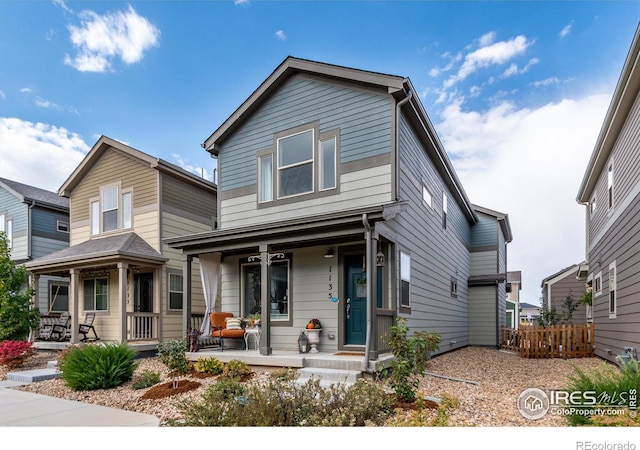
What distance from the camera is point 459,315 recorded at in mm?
15023

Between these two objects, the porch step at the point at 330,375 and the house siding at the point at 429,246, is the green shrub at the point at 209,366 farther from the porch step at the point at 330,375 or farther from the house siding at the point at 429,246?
the house siding at the point at 429,246

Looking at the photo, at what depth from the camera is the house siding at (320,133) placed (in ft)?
28.7

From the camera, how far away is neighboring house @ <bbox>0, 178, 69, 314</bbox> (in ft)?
53.1

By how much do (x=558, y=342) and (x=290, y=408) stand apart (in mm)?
10899

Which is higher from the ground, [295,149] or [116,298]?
[295,149]

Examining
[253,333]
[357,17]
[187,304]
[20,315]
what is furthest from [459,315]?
[20,315]

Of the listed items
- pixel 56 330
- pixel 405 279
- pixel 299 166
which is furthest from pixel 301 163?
pixel 56 330

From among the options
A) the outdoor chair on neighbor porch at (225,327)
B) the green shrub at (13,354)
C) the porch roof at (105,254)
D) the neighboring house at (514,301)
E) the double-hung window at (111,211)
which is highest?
the double-hung window at (111,211)

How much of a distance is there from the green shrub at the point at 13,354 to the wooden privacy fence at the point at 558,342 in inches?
517

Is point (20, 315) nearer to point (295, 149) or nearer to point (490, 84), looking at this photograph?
point (295, 149)

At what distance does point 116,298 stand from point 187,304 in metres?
5.04

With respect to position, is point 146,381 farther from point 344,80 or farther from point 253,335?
point 344,80

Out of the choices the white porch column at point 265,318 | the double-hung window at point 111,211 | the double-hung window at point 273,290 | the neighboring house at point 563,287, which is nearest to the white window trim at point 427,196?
the double-hung window at point 273,290

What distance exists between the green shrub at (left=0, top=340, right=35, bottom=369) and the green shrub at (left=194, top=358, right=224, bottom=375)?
14.9 ft
